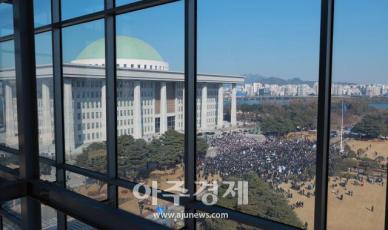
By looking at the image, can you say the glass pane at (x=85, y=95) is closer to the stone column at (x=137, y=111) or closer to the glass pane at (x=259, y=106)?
the stone column at (x=137, y=111)

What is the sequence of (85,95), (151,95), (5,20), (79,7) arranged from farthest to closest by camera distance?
(5,20) → (85,95) → (79,7) → (151,95)

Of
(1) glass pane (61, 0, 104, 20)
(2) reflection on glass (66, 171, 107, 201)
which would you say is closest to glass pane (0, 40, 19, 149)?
(2) reflection on glass (66, 171, 107, 201)

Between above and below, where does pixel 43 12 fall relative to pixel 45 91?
above

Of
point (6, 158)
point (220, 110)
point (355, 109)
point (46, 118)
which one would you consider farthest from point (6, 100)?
point (355, 109)

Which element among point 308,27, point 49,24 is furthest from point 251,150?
point 49,24

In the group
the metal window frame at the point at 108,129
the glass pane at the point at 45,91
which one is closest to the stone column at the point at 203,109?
the metal window frame at the point at 108,129

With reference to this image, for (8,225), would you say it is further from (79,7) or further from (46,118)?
(79,7)
